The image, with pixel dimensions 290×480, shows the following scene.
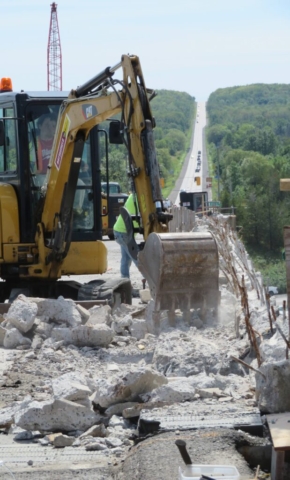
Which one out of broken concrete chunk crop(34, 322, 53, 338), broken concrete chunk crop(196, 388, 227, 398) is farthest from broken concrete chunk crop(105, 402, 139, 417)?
broken concrete chunk crop(34, 322, 53, 338)

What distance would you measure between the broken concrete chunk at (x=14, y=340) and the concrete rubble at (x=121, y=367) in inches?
0.4

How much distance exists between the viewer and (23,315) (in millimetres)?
9281

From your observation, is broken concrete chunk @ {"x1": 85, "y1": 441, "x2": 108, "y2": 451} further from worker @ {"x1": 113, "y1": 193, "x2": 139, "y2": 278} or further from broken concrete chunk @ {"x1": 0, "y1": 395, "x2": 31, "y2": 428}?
worker @ {"x1": 113, "y1": 193, "x2": 139, "y2": 278}

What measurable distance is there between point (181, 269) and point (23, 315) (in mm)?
1727

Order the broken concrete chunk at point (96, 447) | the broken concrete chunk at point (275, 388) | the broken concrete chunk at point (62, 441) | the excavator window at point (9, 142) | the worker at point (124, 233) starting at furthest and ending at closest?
the worker at point (124, 233), the excavator window at point (9, 142), the broken concrete chunk at point (62, 441), the broken concrete chunk at point (96, 447), the broken concrete chunk at point (275, 388)

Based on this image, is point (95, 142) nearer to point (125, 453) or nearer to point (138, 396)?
point (138, 396)

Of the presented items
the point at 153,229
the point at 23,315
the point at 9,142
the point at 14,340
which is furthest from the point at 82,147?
the point at 14,340

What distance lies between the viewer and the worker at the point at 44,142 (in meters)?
11.4

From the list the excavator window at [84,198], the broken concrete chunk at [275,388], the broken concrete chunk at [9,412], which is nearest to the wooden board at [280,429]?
the broken concrete chunk at [275,388]

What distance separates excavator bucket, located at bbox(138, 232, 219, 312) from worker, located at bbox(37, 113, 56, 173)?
2.76 metres

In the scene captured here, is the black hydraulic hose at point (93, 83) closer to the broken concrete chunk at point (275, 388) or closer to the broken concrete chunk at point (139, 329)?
the broken concrete chunk at point (139, 329)

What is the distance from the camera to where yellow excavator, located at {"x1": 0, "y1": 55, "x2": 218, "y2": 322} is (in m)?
9.21

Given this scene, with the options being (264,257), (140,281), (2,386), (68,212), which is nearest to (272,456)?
(2,386)

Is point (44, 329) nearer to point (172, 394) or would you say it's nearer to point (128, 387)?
point (128, 387)
